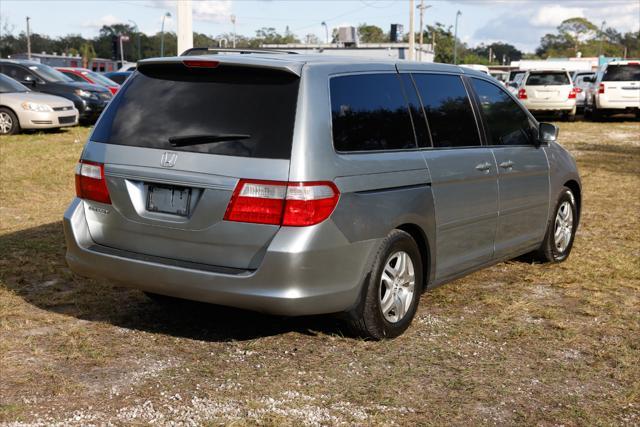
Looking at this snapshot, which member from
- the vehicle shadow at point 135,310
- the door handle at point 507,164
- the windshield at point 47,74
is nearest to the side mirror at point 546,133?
the door handle at point 507,164

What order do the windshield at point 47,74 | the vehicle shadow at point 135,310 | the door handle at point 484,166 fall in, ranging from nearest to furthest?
the vehicle shadow at point 135,310, the door handle at point 484,166, the windshield at point 47,74

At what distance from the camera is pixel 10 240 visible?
8117 millimetres

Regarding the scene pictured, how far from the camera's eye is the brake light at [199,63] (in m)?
4.87

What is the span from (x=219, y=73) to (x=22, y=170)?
356 inches

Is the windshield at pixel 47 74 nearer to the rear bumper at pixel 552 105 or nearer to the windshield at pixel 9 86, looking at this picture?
the windshield at pixel 9 86

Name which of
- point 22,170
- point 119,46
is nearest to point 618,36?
point 119,46

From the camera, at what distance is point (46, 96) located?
18.1m

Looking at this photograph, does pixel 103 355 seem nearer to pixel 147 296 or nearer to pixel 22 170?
pixel 147 296

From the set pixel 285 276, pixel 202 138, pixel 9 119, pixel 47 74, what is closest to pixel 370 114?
pixel 202 138

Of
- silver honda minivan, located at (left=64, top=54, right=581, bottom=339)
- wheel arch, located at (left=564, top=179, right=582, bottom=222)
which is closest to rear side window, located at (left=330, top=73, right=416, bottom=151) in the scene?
silver honda minivan, located at (left=64, top=54, right=581, bottom=339)

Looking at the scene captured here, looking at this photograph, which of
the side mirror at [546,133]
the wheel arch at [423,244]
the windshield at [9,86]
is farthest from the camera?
the windshield at [9,86]

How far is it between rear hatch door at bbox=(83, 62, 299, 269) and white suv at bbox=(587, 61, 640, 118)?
2426cm

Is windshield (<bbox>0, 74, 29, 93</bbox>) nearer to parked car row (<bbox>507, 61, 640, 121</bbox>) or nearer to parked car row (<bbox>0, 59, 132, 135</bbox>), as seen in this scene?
parked car row (<bbox>0, 59, 132, 135</bbox>)

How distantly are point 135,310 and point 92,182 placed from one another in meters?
1.12
